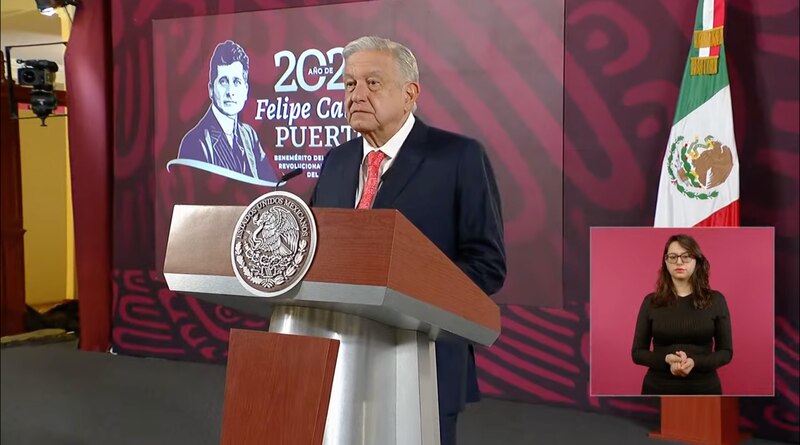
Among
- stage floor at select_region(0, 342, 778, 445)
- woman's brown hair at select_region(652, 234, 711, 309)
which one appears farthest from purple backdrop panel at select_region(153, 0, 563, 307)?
woman's brown hair at select_region(652, 234, 711, 309)

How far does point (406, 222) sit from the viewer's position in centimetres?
112

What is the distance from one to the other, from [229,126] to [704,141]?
9.69 feet

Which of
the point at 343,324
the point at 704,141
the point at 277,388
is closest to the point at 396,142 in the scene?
the point at 343,324

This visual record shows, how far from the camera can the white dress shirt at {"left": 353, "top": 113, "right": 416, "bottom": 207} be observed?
1.56 meters

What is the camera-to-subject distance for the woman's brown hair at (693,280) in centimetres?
331

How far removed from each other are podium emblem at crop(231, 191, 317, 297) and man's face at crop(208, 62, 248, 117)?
168 inches

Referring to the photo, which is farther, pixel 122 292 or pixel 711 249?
pixel 122 292

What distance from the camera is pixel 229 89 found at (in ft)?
17.6

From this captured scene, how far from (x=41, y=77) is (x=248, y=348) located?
5351 mm

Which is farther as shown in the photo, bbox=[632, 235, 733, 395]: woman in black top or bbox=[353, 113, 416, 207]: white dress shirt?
bbox=[632, 235, 733, 395]: woman in black top

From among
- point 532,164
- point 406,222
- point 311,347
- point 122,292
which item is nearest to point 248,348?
point 311,347

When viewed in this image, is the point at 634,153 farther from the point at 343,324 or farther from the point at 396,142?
the point at 343,324

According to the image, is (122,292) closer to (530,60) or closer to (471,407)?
(471,407)

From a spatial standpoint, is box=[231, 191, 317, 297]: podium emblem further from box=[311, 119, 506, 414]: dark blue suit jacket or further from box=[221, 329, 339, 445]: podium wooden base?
box=[311, 119, 506, 414]: dark blue suit jacket
